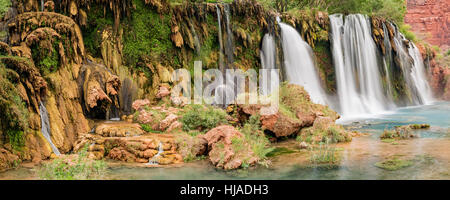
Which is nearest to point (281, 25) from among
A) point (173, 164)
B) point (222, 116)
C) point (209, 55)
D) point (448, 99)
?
point (209, 55)

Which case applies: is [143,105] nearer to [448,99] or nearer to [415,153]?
[415,153]

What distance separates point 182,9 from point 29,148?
9.81 metres

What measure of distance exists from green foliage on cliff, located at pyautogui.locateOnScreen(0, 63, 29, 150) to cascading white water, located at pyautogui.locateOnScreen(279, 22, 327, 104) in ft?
44.4

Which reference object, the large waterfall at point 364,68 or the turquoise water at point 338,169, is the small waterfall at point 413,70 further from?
the turquoise water at point 338,169

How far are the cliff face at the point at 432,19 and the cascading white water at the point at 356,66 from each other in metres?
36.0

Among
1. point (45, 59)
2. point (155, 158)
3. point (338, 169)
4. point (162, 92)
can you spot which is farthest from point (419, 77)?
point (45, 59)

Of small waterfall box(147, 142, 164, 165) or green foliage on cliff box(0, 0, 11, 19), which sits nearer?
small waterfall box(147, 142, 164, 165)

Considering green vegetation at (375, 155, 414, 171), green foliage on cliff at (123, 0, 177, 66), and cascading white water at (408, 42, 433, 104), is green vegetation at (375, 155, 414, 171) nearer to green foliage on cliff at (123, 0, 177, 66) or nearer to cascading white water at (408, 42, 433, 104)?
Answer: green foliage on cliff at (123, 0, 177, 66)

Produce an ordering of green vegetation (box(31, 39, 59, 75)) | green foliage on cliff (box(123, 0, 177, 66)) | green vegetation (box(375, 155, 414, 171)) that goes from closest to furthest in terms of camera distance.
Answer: green vegetation (box(375, 155, 414, 171)) < green vegetation (box(31, 39, 59, 75)) < green foliage on cliff (box(123, 0, 177, 66))

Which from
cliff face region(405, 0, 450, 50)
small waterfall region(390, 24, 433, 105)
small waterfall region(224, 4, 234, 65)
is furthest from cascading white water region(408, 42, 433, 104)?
cliff face region(405, 0, 450, 50)

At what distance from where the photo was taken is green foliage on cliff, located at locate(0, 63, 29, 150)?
25.2 ft

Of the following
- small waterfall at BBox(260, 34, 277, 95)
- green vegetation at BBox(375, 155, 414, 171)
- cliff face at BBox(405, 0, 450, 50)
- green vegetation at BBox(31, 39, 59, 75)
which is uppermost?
cliff face at BBox(405, 0, 450, 50)

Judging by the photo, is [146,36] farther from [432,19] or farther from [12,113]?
[432,19]

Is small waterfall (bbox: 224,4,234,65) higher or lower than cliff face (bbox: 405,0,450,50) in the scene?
lower
